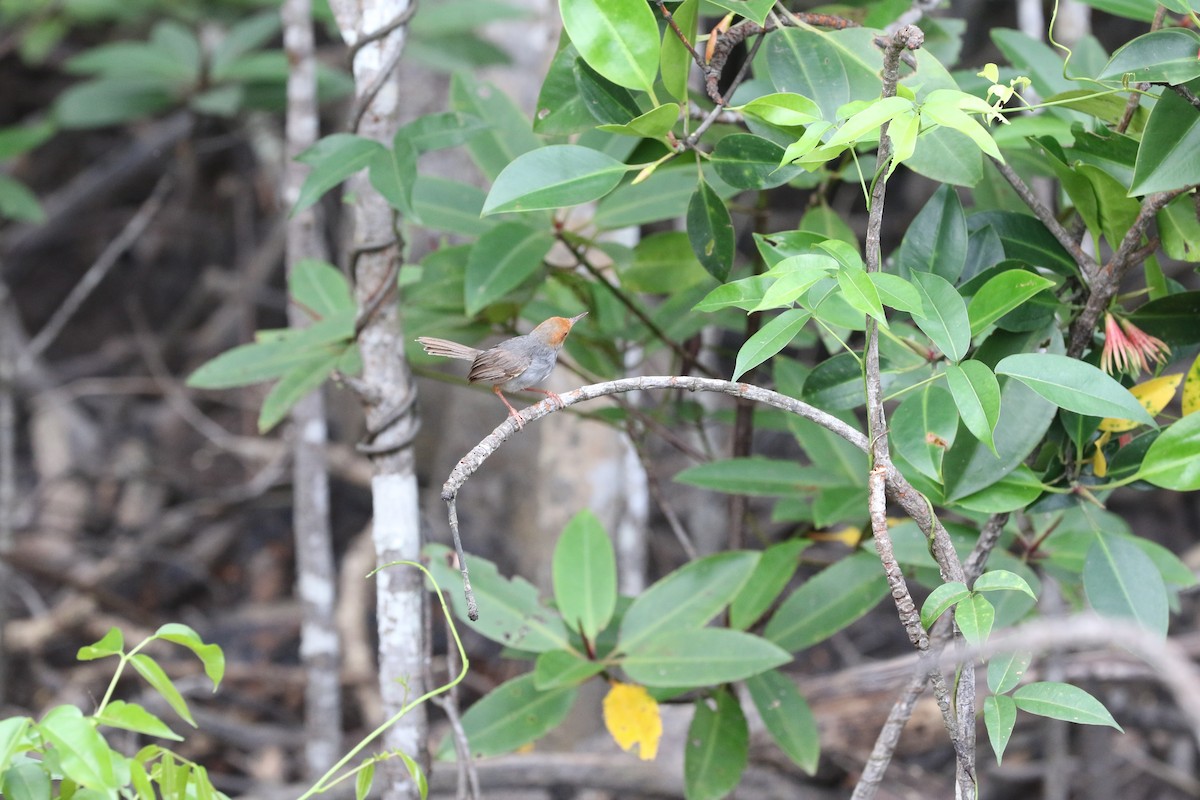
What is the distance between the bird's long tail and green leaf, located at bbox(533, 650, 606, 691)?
1.70 feet

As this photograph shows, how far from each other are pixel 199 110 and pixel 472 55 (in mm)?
1100

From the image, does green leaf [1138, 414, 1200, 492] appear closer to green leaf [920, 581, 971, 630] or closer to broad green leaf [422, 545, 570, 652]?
green leaf [920, 581, 971, 630]

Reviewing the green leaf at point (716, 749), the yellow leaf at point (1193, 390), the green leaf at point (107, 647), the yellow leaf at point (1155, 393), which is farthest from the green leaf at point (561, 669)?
the yellow leaf at point (1193, 390)

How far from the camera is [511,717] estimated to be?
1.67 m

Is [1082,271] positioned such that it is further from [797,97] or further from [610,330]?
[610,330]

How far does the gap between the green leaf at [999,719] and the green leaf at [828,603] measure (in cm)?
64

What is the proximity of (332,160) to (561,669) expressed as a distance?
0.85 m

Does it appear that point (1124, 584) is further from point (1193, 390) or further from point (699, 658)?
point (699, 658)

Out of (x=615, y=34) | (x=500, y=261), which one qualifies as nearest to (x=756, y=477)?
(x=500, y=261)

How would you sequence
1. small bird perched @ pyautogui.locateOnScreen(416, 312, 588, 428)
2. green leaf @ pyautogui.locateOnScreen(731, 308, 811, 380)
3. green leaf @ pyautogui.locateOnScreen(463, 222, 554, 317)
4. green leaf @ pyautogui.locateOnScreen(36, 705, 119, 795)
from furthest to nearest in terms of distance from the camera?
small bird perched @ pyautogui.locateOnScreen(416, 312, 588, 428)
green leaf @ pyautogui.locateOnScreen(463, 222, 554, 317)
green leaf @ pyautogui.locateOnScreen(731, 308, 811, 380)
green leaf @ pyautogui.locateOnScreen(36, 705, 119, 795)

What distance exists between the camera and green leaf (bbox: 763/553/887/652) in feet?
5.68

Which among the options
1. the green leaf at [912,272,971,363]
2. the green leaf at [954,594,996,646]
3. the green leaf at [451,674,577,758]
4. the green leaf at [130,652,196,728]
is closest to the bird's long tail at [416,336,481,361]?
the green leaf at [451,674,577,758]

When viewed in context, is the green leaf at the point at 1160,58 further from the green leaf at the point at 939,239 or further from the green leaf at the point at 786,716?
the green leaf at the point at 786,716

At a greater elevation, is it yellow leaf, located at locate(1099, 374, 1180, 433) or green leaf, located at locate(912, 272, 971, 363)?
green leaf, located at locate(912, 272, 971, 363)
